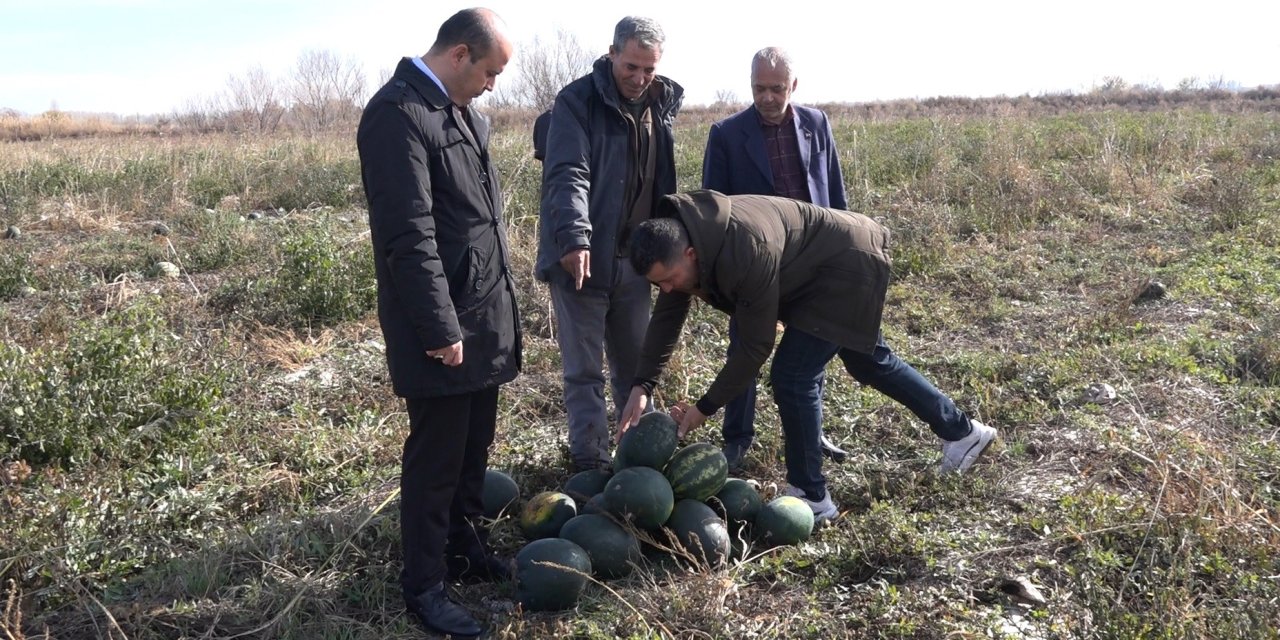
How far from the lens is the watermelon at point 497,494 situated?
418 centimetres

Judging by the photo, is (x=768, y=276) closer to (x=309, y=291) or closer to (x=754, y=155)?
(x=754, y=155)

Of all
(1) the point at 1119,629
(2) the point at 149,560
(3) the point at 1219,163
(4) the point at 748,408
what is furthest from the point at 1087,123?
(2) the point at 149,560

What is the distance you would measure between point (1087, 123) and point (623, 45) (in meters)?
16.4

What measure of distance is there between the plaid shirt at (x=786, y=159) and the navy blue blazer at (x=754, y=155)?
0.11ft

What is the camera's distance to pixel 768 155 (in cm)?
463

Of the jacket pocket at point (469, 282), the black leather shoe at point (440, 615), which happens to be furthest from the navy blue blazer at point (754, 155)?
the black leather shoe at point (440, 615)

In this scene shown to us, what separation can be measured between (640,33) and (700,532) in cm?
211

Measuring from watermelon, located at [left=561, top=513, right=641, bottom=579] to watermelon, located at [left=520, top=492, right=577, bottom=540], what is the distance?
19cm

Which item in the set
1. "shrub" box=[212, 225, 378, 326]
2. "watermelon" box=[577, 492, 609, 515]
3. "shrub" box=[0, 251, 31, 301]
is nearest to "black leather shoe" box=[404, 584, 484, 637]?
"watermelon" box=[577, 492, 609, 515]

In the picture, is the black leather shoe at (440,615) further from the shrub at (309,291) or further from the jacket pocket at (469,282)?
the shrub at (309,291)

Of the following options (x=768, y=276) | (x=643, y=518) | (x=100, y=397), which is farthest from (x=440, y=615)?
(x=100, y=397)

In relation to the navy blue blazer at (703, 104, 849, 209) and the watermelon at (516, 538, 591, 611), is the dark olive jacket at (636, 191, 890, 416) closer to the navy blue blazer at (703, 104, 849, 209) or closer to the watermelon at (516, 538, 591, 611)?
the navy blue blazer at (703, 104, 849, 209)

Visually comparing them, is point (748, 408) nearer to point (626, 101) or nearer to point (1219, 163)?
point (626, 101)

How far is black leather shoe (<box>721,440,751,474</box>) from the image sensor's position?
476cm
